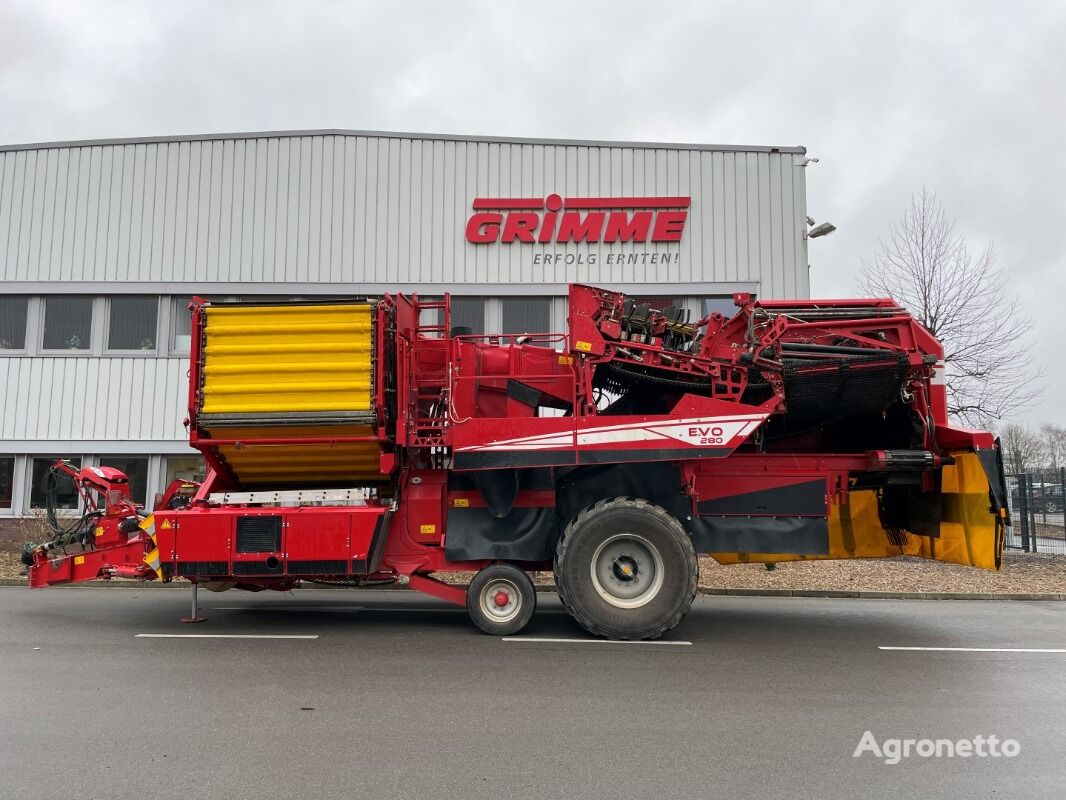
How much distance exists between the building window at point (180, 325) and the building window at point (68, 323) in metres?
1.63

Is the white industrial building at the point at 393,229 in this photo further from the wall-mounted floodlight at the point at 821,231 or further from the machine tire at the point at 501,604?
the machine tire at the point at 501,604

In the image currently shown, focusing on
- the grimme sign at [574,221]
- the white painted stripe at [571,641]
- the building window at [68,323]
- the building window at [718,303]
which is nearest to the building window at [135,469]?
the building window at [68,323]

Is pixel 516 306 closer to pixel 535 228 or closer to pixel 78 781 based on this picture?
pixel 535 228

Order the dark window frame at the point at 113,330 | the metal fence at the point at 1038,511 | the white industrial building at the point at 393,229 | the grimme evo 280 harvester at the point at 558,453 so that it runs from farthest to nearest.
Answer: the metal fence at the point at 1038,511
the white industrial building at the point at 393,229
the dark window frame at the point at 113,330
the grimme evo 280 harvester at the point at 558,453

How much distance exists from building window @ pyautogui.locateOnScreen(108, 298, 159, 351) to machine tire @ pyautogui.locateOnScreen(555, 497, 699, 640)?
11.3 metres

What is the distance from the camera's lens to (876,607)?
412 inches

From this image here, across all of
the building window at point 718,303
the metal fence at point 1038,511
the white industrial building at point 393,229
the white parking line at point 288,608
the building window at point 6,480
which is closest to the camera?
the white parking line at point 288,608

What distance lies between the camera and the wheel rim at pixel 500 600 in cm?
786

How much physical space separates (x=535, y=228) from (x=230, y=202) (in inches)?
241

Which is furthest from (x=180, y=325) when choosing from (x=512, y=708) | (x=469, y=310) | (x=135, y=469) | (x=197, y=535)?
(x=512, y=708)

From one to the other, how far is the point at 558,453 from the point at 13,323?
13.5 m

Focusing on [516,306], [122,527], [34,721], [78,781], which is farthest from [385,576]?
[516,306]

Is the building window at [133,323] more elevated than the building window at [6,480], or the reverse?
the building window at [133,323]

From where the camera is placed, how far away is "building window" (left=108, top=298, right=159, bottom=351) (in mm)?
15438
